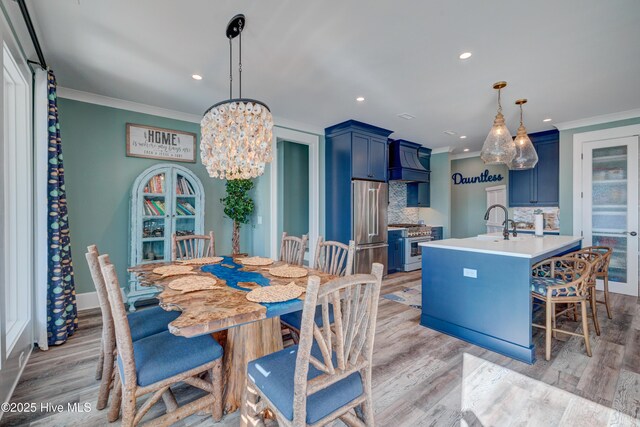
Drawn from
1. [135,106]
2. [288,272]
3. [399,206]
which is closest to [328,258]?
[288,272]

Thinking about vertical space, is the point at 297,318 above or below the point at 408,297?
above

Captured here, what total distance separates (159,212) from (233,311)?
2.89 meters

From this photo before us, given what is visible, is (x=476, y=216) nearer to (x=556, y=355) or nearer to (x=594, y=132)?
(x=594, y=132)

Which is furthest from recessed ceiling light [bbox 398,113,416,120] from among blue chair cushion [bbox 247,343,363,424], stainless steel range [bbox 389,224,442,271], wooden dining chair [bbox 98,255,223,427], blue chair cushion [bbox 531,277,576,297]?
wooden dining chair [bbox 98,255,223,427]

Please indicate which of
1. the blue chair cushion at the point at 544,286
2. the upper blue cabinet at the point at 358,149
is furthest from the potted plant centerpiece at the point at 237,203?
the blue chair cushion at the point at 544,286

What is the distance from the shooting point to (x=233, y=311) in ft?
4.33

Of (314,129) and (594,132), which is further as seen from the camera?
(314,129)

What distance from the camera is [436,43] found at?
2.35m

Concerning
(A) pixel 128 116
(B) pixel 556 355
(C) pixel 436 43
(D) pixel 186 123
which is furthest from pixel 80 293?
(B) pixel 556 355

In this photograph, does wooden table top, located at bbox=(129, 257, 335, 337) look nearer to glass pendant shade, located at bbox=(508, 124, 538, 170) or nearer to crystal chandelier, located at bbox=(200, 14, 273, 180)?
crystal chandelier, located at bbox=(200, 14, 273, 180)

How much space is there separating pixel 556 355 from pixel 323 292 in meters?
2.61

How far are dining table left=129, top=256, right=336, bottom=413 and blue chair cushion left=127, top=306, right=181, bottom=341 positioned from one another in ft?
0.83

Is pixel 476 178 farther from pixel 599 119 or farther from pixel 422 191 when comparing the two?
pixel 599 119

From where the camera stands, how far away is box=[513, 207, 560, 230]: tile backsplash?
5.18 metres
